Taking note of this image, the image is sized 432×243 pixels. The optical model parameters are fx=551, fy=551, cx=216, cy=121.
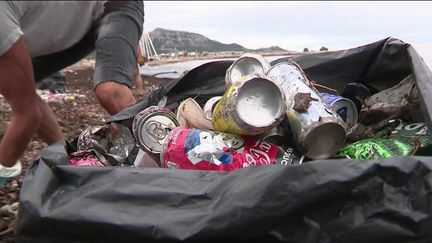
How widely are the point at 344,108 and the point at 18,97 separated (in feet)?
4.36

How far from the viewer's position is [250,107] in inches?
61.5

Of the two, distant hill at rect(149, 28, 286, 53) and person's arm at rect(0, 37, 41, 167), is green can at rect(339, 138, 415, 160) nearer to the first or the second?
person's arm at rect(0, 37, 41, 167)

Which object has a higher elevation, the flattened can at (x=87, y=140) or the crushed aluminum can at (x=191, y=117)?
the crushed aluminum can at (x=191, y=117)

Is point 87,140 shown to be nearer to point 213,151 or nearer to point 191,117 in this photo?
point 191,117

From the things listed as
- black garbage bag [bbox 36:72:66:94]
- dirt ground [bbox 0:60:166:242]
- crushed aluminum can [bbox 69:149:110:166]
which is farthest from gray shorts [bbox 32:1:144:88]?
black garbage bag [bbox 36:72:66:94]

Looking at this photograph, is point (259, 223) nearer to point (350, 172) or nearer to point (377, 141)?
point (350, 172)

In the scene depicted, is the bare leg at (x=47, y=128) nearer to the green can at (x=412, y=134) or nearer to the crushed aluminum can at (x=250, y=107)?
the crushed aluminum can at (x=250, y=107)

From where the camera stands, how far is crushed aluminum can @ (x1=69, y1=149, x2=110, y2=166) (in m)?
1.60

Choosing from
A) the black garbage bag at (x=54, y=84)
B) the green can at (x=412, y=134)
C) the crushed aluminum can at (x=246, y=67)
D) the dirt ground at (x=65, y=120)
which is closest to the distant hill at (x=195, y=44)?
the dirt ground at (x=65, y=120)

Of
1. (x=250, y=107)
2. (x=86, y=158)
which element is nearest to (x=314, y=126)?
(x=250, y=107)

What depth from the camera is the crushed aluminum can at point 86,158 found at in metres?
1.60

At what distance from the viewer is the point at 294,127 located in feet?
5.25

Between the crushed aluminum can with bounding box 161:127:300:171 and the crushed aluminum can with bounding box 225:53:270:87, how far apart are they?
1.42 feet

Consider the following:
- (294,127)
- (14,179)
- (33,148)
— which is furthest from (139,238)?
(33,148)
